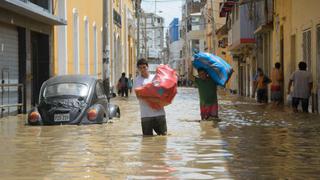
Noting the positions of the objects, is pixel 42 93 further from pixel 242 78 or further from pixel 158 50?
pixel 158 50

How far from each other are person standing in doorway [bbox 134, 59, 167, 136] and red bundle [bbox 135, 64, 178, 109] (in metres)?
0.12

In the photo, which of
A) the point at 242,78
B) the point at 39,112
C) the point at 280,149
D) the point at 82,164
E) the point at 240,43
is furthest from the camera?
the point at 242,78

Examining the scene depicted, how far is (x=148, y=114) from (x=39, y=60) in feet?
46.4

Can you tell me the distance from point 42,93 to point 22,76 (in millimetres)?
6077

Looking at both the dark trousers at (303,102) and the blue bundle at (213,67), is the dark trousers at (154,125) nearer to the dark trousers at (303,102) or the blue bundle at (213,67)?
the blue bundle at (213,67)

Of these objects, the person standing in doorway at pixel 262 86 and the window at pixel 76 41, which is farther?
the window at pixel 76 41

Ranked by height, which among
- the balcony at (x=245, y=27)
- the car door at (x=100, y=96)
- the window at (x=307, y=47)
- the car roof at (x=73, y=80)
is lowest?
the car door at (x=100, y=96)

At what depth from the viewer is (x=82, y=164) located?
407 inches

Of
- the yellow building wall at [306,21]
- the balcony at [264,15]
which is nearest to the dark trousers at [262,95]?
the balcony at [264,15]

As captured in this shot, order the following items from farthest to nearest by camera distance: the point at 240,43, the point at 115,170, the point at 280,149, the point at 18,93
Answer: the point at 240,43 → the point at 18,93 → the point at 280,149 → the point at 115,170

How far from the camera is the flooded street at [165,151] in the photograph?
9.48m

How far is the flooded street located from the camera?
948 centimetres

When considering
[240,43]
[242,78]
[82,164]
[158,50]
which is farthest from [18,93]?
[158,50]

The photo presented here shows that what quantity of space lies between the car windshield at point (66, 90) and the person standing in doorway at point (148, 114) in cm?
434
